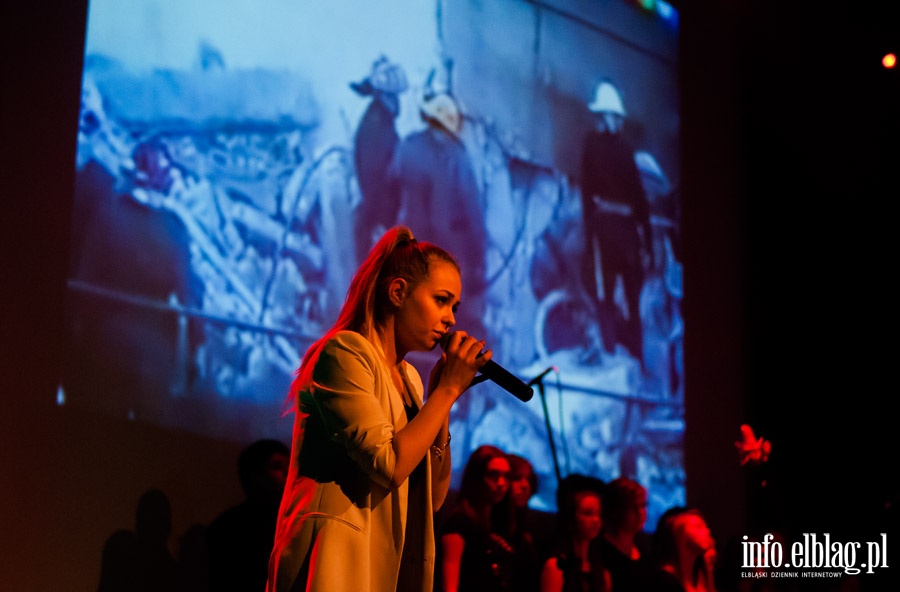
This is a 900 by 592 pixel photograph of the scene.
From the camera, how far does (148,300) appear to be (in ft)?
12.2

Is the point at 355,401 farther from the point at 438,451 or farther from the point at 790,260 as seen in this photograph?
the point at 790,260

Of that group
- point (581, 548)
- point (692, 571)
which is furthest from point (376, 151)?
point (692, 571)

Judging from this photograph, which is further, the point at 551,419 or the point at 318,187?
the point at 551,419

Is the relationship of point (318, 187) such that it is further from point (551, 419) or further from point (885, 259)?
point (885, 259)

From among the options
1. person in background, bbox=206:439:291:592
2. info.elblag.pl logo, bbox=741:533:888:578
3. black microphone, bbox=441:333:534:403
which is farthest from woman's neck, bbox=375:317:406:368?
info.elblag.pl logo, bbox=741:533:888:578

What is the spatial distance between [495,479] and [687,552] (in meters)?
1.00

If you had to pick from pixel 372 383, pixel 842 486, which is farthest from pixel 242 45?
pixel 842 486

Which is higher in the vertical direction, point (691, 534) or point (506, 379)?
point (506, 379)

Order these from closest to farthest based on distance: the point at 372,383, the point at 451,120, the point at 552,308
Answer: the point at 372,383 < the point at 451,120 < the point at 552,308

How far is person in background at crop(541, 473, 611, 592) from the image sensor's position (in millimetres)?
3965

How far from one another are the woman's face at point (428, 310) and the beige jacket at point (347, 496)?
102 millimetres

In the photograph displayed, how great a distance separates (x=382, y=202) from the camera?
4469mm

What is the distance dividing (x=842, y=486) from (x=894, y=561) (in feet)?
3.44

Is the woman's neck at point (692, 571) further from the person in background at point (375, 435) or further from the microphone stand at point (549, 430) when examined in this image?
the person in background at point (375, 435)
